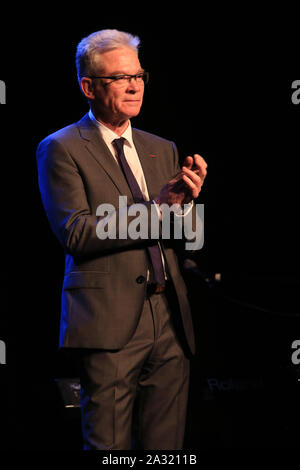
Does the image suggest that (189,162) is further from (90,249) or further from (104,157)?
(90,249)

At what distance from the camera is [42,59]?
2602 mm

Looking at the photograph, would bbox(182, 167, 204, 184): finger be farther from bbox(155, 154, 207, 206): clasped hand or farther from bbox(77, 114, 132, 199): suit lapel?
bbox(77, 114, 132, 199): suit lapel

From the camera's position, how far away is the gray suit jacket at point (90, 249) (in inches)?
65.1

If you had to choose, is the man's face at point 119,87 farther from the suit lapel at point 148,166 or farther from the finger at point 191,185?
the finger at point 191,185

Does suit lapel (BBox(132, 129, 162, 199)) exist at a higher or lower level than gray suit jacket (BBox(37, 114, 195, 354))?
higher

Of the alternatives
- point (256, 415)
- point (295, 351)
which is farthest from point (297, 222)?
point (256, 415)

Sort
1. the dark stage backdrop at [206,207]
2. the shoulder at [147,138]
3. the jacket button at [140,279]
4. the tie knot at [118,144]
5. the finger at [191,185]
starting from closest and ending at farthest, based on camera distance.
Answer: the finger at [191,185] → the jacket button at [140,279] → the tie knot at [118,144] → the shoulder at [147,138] → the dark stage backdrop at [206,207]

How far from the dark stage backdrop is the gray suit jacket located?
0.98 meters

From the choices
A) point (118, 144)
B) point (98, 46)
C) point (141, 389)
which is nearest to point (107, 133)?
point (118, 144)

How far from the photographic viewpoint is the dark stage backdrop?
2.60 metres

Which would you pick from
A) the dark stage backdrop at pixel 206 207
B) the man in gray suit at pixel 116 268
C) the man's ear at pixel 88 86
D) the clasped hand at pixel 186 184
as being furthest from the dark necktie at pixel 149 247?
the dark stage backdrop at pixel 206 207

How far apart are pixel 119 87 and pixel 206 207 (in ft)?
4.53

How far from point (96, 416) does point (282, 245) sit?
1.79 metres

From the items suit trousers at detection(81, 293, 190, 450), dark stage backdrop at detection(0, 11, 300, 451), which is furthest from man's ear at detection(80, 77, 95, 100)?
dark stage backdrop at detection(0, 11, 300, 451)
